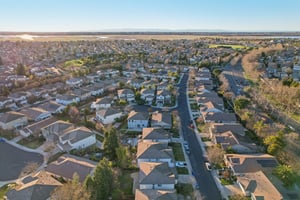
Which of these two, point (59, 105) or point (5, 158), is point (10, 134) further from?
point (59, 105)

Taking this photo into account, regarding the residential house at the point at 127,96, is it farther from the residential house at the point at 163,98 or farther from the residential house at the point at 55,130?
the residential house at the point at 55,130

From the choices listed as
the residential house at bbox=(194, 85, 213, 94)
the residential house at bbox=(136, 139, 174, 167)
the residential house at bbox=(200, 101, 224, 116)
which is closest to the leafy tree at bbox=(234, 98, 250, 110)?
the residential house at bbox=(200, 101, 224, 116)

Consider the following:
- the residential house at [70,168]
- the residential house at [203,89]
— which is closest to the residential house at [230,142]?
the residential house at [70,168]

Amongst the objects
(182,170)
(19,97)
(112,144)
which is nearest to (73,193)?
(112,144)

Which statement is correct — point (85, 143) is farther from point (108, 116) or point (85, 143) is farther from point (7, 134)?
point (7, 134)

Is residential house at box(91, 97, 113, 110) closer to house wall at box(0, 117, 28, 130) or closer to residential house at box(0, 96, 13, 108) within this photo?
house wall at box(0, 117, 28, 130)
